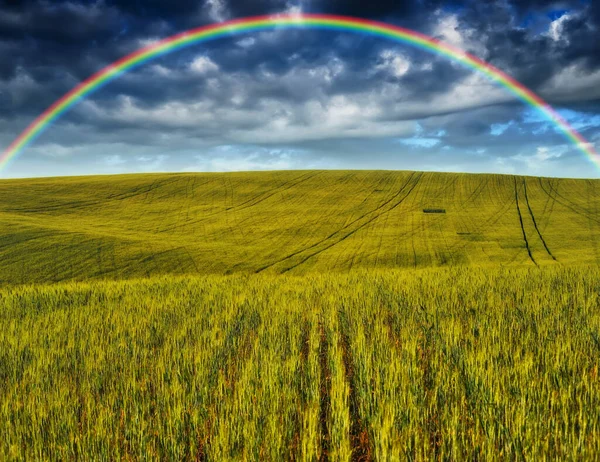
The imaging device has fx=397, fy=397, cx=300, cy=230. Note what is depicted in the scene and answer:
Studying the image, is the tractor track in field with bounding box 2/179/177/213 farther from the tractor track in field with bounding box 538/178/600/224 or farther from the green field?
the tractor track in field with bounding box 538/178/600/224

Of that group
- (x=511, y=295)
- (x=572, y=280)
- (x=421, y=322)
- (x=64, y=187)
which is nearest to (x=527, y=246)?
(x=572, y=280)

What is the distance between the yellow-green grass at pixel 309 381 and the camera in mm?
3281

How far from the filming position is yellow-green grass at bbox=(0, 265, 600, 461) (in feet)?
10.8

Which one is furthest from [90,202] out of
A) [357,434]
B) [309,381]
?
[357,434]

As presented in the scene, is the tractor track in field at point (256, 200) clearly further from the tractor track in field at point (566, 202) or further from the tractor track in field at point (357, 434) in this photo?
the tractor track in field at point (357, 434)

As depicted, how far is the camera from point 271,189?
172ft

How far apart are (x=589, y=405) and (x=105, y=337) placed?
272 inches

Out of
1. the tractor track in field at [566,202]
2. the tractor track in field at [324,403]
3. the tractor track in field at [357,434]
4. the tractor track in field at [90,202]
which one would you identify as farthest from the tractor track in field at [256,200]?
the tractor track in field at [357,434]

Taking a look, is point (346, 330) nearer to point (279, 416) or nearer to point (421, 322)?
point (421, 322)

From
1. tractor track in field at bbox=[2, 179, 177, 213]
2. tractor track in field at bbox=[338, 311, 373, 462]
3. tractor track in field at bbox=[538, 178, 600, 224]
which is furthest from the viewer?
tractor track in field at bbox=[2, 179, 177, 213]

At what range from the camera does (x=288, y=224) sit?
35531 mm

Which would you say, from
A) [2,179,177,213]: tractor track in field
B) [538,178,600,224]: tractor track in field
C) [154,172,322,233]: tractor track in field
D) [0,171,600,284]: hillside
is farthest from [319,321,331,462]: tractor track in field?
[2,179,177,213]: tractor track in field

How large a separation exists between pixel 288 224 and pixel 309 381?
31.0 meters

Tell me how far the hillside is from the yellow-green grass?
15408 mm
